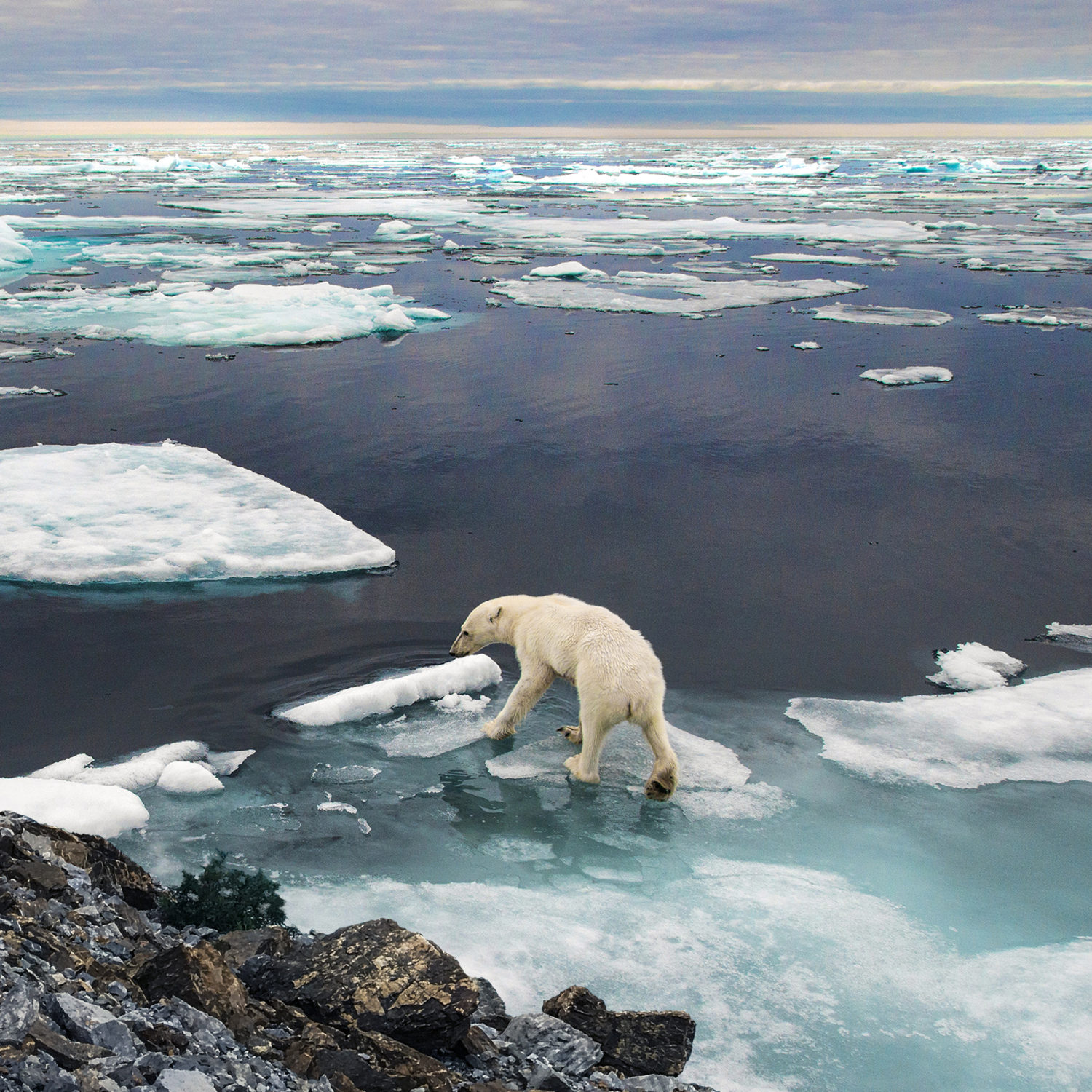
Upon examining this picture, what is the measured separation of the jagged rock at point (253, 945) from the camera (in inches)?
124

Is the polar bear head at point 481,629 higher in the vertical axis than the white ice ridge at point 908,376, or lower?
lower

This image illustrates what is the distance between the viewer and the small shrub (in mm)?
3477

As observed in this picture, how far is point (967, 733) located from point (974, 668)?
943mm

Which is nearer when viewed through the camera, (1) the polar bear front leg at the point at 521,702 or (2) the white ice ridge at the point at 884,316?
(1) the polar bear front leg at the point at 521,702

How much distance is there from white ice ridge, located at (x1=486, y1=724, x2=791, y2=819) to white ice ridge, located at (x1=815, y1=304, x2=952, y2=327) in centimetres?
1376

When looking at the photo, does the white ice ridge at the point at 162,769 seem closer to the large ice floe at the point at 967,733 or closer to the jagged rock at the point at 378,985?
the jagged rock at the point at 378,985

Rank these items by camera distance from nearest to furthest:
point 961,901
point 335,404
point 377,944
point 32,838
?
1. point 377,944
2. point 32,838
3. point 961,901
4. point 335,404

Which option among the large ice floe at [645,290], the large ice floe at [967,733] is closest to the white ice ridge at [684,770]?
the large ice floe at [967,733]

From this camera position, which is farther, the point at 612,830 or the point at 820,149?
the point at 820,149

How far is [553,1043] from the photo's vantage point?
2.95m

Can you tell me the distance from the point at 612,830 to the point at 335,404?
875 cm

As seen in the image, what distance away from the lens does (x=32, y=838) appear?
3305 millimetres

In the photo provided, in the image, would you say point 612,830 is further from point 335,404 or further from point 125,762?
point 335,404

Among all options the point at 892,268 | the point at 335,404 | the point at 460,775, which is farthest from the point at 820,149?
the point at 460,775
